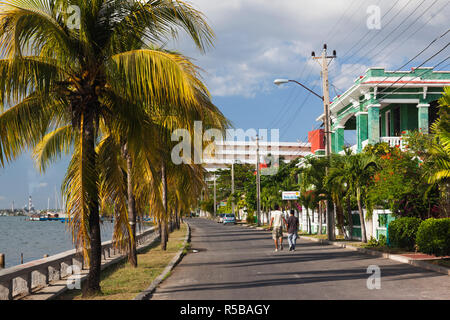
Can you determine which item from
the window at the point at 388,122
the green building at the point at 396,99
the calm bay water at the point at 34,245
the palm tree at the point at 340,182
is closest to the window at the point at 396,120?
the green building at the point at 396,99

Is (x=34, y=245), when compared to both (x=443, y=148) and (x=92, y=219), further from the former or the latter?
(x=443, y=148)

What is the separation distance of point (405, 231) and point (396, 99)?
13.8m

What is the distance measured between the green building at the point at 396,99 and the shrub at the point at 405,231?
31.5ft

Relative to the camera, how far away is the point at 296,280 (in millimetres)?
13375

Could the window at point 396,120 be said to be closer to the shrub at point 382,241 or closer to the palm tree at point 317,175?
the palm tree at point 317,175

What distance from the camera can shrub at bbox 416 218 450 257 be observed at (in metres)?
16.5

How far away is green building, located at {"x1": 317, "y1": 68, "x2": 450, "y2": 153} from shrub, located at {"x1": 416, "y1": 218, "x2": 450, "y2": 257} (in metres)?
12.9

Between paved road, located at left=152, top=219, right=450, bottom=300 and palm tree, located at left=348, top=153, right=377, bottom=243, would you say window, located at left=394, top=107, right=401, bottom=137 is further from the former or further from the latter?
paved road, located at left=152, top=219, right=450, bottom=300

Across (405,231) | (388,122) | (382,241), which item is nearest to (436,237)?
(405,231)

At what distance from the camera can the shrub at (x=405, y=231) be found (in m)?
20.0

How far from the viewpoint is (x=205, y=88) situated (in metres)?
10.5

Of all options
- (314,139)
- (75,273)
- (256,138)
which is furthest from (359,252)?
(256,138)
